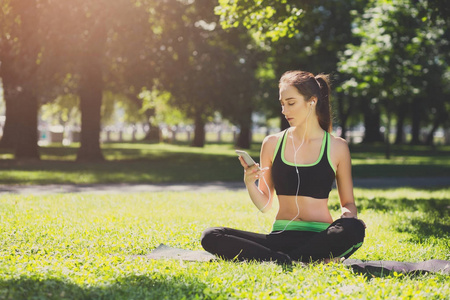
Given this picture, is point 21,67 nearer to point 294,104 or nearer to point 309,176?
point 294,104

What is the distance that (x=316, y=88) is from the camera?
17.5 ft

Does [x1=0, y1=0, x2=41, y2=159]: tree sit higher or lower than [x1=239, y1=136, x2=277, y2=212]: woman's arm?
higher

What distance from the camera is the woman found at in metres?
5.20

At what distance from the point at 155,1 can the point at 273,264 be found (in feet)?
60.4

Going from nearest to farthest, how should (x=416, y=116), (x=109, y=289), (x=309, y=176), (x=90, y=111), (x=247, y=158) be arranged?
(x=109, y=289) → (x=247, y=158) → (x=309, y=176) → (x=90, y=111) → (x=416, y=116)

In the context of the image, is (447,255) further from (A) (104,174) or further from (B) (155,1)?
(B) (155,1)

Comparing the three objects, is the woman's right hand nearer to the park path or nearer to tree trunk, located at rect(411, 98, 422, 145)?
the park path

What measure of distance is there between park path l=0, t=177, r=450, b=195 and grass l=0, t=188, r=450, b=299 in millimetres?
1553

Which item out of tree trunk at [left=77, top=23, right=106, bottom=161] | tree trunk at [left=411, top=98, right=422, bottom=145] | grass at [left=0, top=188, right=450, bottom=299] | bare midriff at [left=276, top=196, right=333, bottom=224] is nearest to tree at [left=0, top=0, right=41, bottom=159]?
tree trunk at [left=77, top=23, right=106, bottom=161]

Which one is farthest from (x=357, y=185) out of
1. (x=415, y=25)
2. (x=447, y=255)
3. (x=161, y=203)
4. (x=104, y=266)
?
(x=104, y=266)

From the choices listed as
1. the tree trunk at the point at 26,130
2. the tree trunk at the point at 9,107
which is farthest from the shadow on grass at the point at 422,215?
the tree trunk at the point at 26,130

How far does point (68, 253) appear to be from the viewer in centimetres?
571

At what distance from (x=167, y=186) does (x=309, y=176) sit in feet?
30.2

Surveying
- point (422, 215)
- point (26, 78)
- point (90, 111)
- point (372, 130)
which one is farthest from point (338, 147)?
point (372, 130)
